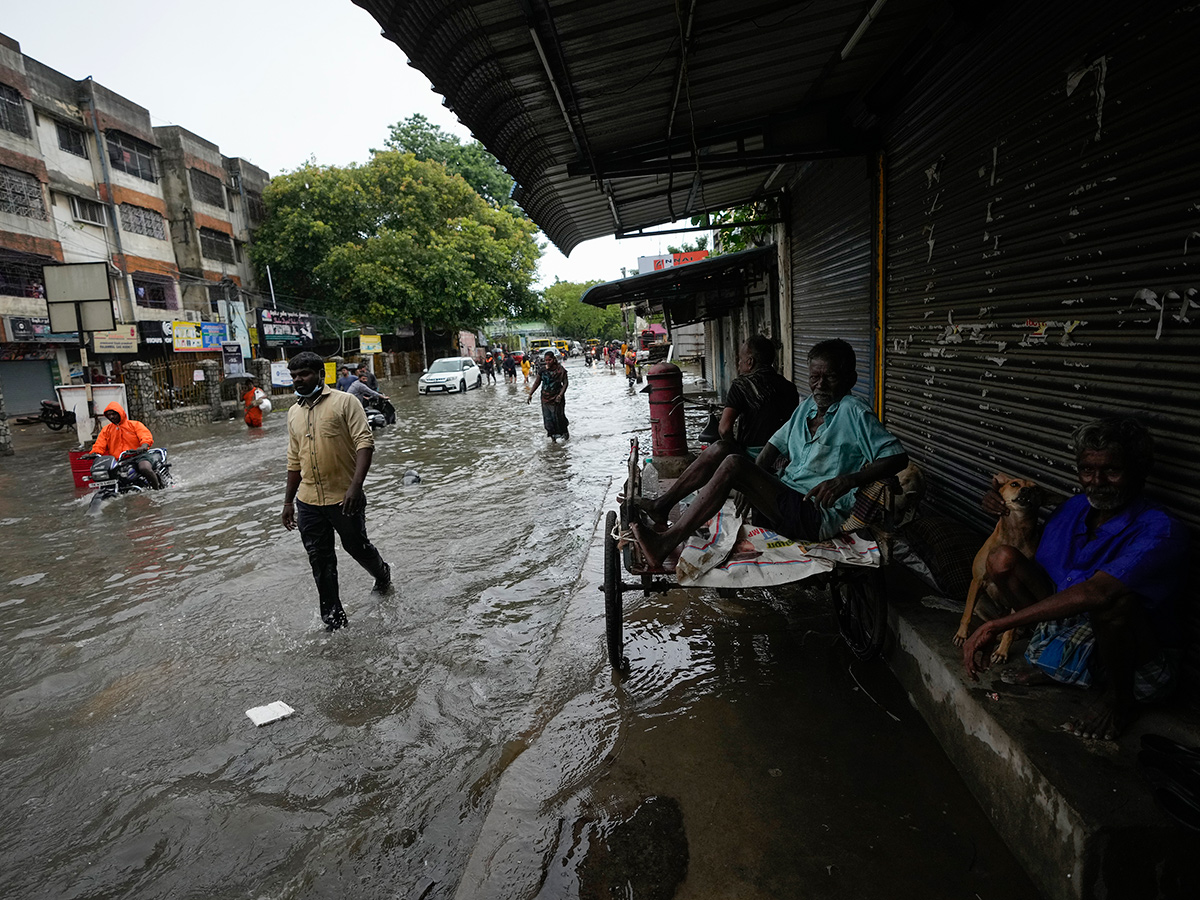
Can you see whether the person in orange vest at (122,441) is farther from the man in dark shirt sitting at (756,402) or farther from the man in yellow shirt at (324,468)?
the man in dark shirt sitting at (756,402)

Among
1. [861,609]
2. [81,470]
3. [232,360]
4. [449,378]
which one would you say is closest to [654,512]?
[861,609]

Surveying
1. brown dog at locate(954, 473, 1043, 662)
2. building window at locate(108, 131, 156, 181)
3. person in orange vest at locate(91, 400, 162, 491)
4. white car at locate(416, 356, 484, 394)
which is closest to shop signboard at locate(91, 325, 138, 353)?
building window at locate(108, 131, 156, 181)

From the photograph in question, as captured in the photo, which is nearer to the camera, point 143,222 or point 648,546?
point 648,546

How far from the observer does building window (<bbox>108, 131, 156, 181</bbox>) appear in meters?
26.4

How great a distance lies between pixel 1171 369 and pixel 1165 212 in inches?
23.2

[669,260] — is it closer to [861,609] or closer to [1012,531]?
[861,609]

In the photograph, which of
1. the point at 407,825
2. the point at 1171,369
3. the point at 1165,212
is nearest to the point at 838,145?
the point at 1165,212

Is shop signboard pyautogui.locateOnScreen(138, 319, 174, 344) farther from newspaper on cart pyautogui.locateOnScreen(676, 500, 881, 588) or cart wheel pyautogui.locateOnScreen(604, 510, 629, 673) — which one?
newspaper on cart pyautogui.locateOnScreen(676, 500, 881, 588)

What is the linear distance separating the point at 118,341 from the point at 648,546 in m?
26.7

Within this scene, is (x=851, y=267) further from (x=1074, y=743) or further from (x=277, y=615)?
(x=277, y=615)

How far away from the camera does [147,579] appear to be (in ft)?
20.2

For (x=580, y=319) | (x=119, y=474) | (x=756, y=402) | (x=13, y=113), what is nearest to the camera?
(x=756, y=402)

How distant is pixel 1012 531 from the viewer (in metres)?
2.72

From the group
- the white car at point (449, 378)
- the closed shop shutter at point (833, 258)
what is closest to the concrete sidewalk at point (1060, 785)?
the closed shop shutter at point (833, 258)
